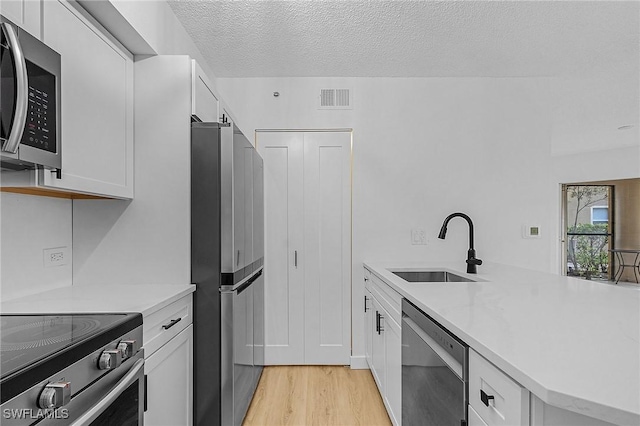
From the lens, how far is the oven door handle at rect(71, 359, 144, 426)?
0.99m

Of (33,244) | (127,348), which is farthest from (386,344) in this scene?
(33,244)

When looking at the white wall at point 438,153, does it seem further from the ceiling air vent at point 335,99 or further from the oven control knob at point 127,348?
the oven control knob at point 127,348

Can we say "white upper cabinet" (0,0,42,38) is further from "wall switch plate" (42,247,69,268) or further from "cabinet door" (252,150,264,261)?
"cabinet door" (252,150,264,261)

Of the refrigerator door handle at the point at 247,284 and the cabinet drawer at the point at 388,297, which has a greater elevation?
the refrigerator door handle at the point at 247,284

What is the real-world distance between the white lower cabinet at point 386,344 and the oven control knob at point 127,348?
1.22 meters

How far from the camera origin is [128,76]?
76.6 inches

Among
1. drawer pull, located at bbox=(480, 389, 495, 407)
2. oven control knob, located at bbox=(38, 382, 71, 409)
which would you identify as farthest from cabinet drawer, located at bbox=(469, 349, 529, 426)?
oven control knob, located at bbox=(38, 382, 71, 409)

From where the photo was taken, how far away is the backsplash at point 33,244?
1.51 m

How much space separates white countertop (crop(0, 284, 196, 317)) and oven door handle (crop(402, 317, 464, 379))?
1.03m

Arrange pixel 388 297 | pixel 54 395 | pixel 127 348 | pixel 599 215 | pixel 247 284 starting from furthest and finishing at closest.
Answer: pixel 599 215 → pixel 247 284 → pixel 388 297 → pixel 127 348 → pixel 54 395

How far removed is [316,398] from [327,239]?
4.15 ft

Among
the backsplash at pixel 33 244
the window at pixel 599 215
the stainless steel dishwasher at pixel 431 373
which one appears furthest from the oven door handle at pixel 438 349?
the window at pixel 599 215

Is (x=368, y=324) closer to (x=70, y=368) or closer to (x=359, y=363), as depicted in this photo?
(x=359, y=363)

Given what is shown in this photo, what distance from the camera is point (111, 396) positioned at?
3.66 feet
